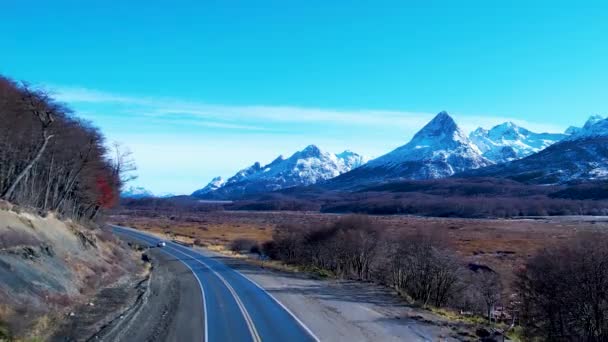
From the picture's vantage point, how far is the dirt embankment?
711 inches

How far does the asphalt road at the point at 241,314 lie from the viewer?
63.9 feet

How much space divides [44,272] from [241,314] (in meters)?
8.55

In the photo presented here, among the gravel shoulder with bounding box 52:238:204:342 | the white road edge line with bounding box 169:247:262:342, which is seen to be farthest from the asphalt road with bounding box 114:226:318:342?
the gravel shoulder with bounding box 52:238:204:342

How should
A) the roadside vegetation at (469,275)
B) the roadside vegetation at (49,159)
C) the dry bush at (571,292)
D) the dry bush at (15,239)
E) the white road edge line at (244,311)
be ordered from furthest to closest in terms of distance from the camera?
the roadside vegetation at (49,159), the dry bush at (15,239), the roadside vegetation at (469,275), the dry bush at (571,292), the white road edge line at (244,311)

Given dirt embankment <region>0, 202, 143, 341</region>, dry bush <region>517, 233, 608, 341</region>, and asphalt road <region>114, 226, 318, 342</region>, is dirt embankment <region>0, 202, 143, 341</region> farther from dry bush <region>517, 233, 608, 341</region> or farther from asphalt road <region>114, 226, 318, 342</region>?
dry bush <region>517, 233, 608, 341</region>

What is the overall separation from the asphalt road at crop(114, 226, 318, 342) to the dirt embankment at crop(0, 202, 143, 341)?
4.85 metres

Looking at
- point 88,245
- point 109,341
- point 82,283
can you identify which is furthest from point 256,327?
point 88,245

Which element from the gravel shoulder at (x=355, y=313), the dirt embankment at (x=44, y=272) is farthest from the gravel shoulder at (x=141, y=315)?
the gravel shoulder at (x=355, y=313)

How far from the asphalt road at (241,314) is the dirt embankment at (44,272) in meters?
4.85

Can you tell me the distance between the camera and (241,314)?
78.2 feet

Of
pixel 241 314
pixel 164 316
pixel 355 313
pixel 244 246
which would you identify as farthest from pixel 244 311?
pixel 244 246

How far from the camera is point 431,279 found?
3416cm

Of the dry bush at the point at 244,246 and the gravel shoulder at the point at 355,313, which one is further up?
the dry bush at the point at 244,246

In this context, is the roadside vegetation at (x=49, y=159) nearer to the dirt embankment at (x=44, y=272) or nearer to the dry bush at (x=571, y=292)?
the dirt embankment at (x=44, y=272)
